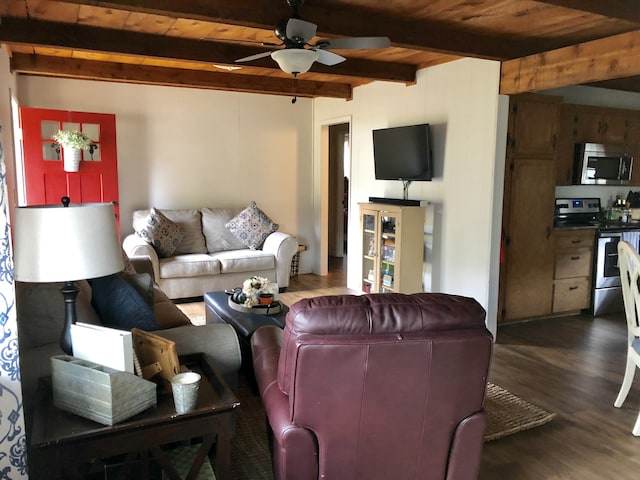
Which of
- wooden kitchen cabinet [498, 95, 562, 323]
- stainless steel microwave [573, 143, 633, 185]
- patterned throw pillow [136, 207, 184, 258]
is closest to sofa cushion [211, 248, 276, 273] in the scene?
patterned throw pillow [136, 207, 184, 258]

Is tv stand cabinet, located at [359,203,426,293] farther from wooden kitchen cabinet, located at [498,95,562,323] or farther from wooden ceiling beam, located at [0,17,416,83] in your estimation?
wooden ceiling beam, located at [0,17,416,83]

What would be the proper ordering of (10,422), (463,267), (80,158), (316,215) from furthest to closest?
(316,215), (80,158), (463,267), (10,422)

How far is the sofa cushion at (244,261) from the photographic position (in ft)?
18.1

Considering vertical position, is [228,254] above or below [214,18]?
below

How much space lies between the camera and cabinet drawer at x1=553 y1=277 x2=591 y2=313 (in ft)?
16.1

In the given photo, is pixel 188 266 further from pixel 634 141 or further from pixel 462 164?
pixel 634 141

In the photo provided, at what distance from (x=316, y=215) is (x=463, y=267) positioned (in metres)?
2.87

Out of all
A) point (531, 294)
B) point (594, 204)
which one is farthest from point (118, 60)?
point (594, 204)

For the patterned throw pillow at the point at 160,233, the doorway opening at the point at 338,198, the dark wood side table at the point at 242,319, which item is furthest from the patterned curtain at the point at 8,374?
the doorway opening at the point at 338,198

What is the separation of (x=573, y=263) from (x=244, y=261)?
339cm

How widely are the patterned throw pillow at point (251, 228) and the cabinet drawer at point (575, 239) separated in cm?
315

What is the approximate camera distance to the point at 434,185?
15.9 feet

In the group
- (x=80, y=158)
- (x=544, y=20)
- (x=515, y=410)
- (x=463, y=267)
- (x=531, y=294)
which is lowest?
(x=515, y=410)

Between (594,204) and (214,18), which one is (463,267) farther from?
(214,18)
